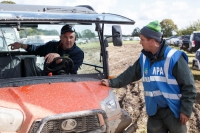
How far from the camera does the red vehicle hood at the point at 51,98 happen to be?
334cm

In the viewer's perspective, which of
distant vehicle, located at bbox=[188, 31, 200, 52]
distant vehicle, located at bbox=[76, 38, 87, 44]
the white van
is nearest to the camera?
the white van

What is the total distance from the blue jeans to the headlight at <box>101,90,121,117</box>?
415mm

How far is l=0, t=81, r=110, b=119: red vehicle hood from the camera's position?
3.34m

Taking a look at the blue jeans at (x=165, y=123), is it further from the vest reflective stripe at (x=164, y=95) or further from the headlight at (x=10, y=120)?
the headlight at (x=10, y=120)

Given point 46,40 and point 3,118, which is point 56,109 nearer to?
point 3,118

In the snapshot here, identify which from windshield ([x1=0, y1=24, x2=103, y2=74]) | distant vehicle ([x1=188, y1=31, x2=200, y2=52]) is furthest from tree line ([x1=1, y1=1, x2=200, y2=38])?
distant vehicle ([x1=188, y1=31, x2=200, y2=52])

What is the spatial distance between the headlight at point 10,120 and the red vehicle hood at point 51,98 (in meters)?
0.06

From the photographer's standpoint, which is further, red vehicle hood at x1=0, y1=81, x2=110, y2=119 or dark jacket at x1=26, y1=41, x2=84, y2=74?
dark jacket at x1=26, y1=41, x2=84, y2=74

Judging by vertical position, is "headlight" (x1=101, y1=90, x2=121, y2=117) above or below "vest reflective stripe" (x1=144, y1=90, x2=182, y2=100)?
below

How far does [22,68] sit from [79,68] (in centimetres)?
72

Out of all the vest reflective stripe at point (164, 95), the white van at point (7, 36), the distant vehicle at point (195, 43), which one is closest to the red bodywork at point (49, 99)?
the vest reflective stripe at point (164, 95)

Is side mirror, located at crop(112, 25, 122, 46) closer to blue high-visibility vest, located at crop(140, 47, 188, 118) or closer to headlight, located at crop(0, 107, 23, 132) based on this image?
blue high-visibility vest, located at crop(140, 47, 188, 118)

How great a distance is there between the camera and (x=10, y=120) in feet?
10.7

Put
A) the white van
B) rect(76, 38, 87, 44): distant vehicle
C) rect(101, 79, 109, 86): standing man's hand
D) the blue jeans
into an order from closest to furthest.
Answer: the blue jeans, rect(101, 79, 109, 86): standing man's hand, the white van, rect(76, 38, 87, 44): distant vehicle
